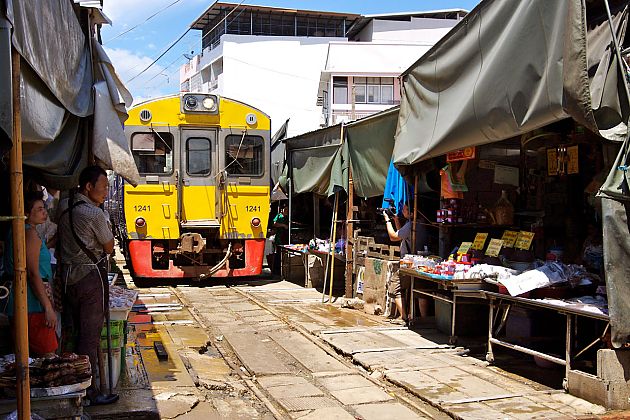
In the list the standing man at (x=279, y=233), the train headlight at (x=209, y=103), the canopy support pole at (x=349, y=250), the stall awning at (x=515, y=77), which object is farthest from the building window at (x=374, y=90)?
the stall awning at (x=515, y=77)

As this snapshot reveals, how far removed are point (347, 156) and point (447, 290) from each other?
13.5ft

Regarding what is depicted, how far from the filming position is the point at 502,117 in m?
6.07

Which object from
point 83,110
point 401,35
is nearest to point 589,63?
point 83,110

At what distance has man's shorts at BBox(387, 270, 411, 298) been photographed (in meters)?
8.82

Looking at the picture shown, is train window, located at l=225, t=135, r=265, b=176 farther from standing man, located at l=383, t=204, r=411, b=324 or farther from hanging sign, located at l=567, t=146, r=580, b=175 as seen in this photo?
hanging sign, located at l=567, t=146, r=580, b=175

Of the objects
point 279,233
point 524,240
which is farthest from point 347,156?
point 279,233

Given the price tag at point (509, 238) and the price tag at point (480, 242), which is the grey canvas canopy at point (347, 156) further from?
the price tag at point (509, 238)

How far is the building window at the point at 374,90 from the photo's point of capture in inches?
1302

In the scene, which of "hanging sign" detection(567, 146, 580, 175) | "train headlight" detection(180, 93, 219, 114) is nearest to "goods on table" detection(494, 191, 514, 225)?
"hanging sign" detection(567, 146, 580, 175)

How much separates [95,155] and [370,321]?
17.1 feet

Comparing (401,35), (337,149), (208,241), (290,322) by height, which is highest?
(401,35)

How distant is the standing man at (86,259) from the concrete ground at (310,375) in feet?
1.88

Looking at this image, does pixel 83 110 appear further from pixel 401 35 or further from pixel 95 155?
pixel 401 35

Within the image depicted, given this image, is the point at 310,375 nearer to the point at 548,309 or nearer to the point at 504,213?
the point at 548,309
